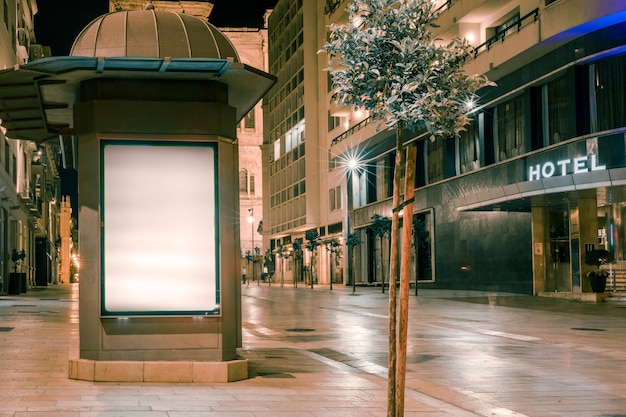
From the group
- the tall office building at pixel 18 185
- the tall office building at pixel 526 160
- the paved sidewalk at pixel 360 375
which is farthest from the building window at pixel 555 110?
the tall office building at pixel 18 185

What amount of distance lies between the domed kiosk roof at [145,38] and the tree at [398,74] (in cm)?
395

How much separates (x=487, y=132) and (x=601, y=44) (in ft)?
37.7

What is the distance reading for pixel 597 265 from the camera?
3278cm

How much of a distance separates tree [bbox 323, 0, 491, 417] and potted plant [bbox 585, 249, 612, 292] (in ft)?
87.6

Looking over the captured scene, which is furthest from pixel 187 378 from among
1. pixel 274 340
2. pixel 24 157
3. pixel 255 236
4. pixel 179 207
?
pixel 255 236

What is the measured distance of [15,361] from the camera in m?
12.4

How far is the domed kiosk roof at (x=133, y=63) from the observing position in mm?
10094

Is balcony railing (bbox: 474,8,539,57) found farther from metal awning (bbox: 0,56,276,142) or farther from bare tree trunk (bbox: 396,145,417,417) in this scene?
bare tree trunk (bbox: 396,145,417,417)

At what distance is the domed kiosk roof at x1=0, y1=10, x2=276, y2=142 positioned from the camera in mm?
10094

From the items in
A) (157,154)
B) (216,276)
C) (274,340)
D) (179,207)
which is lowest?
(274,340)

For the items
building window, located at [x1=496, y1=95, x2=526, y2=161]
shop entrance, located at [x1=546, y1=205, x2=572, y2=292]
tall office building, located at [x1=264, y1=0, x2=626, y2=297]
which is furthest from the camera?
building window, located at [x1=496, y1=95, x2=526, y2=161]

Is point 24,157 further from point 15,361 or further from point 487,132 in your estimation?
point 15,361

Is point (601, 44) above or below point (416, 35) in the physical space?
above

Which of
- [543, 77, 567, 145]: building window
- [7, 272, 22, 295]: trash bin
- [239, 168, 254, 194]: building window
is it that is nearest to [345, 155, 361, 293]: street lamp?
[7, 272, 22, 295]: trash bin
